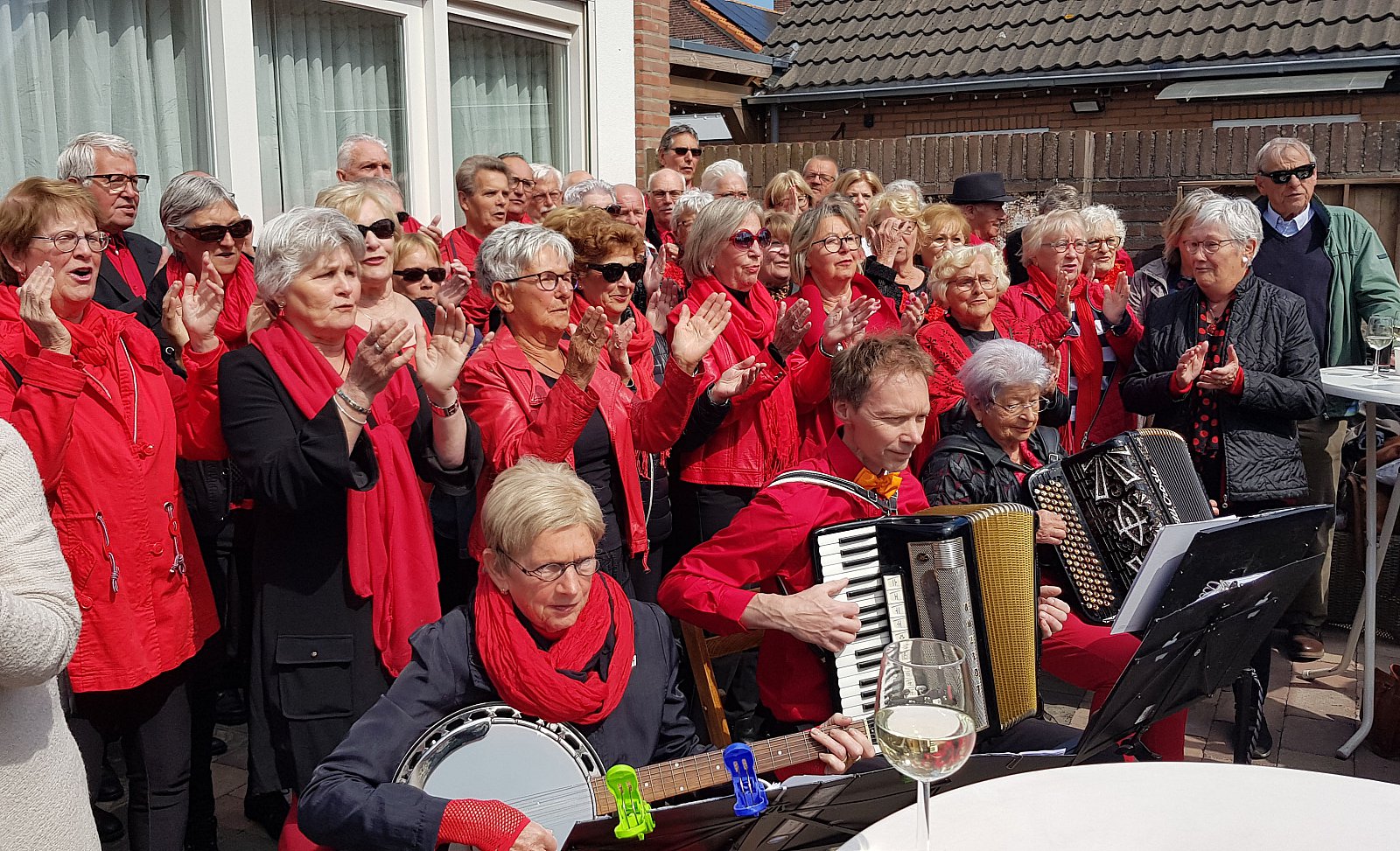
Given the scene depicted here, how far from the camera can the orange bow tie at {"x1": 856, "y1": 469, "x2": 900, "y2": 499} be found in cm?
333

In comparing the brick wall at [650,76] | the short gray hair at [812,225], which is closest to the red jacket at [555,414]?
the short gray hair at [812,225]

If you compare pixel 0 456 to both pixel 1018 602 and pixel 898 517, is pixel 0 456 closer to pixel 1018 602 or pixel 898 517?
pixel 898 517

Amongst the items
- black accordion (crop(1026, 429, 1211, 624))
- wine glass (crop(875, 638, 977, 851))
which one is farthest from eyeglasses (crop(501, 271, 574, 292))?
wine glass (crop(875, 638, 977, 851))

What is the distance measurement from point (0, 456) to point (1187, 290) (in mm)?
4439

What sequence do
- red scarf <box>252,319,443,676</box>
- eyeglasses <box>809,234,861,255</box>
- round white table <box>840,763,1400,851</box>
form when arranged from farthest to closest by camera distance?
eyeglasses <box>809,234,861,255</box>
red scarf <box>252,319,443,676</box>
round white table <box>840,763,1400,851</box>

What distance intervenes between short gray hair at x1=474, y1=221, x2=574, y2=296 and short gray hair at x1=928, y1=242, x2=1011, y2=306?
178 cm

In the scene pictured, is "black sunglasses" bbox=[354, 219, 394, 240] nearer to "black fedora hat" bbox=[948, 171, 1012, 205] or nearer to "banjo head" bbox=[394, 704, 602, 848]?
"banjo head" bbox=[394, 704, 602, 848]

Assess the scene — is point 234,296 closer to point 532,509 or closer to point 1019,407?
point 532,509

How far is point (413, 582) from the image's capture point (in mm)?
3182

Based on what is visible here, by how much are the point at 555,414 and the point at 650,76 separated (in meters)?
6.43

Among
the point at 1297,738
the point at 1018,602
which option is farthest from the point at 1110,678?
the point at 1297,738

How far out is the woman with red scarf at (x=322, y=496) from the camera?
2984 millimetres

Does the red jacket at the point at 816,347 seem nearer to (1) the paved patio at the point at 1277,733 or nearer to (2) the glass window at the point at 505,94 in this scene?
(1) the paved patio at the point at 1277,733

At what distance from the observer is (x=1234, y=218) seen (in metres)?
4.87
